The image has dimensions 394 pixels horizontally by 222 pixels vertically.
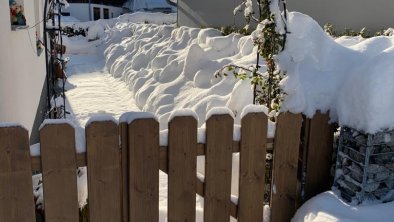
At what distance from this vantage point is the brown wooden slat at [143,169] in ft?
6.63

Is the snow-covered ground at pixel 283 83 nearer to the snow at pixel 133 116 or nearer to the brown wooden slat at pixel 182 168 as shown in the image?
the brown wooden slat at pixel 182 168

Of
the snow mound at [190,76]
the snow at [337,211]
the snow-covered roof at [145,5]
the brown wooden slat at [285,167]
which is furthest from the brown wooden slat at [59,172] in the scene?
the snow-covered roof at [145,5]

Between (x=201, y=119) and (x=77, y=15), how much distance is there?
31412mm

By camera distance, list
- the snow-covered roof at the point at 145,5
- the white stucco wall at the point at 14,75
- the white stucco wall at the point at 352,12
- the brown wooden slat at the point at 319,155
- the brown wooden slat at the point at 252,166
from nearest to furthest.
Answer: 1. the brown wooden slat at the point at 252,166
2. the brown wooden slat at the point at 319,155
3. the white stucco wall at the point at 14,75
4. the white stucco wall at the point at 352,12
5. the snow-covered roof at the point at 145,5

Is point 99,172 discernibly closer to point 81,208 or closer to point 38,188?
point 81,208

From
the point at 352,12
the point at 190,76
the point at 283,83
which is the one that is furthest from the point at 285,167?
the point at 352,12

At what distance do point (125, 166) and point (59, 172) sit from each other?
32cm

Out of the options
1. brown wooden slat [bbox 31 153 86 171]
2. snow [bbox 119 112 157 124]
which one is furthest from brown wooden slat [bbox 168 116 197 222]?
brown wooden slat [bbox 31 153 86 171]

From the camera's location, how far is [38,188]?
262 centimetres

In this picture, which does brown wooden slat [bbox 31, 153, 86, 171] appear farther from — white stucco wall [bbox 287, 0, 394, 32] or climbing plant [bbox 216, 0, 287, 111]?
white stucco wall [bbox 287, 0, 394, 32]

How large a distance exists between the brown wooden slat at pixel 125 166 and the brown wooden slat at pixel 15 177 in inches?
17.0

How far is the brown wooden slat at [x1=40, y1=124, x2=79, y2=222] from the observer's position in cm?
187

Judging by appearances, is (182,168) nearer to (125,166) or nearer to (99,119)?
(125,166)

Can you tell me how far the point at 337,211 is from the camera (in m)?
2.15
